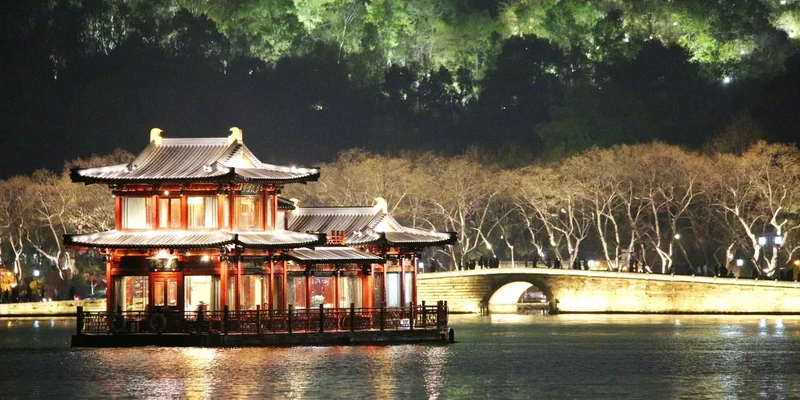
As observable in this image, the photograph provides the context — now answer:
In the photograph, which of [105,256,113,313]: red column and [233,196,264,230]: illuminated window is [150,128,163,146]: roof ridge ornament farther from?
[105,256,113,313]: red column

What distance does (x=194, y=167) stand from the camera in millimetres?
78312

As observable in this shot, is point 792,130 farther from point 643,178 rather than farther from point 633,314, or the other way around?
point 633,314

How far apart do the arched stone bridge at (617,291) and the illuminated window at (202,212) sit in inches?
1866

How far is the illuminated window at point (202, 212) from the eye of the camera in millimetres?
78188

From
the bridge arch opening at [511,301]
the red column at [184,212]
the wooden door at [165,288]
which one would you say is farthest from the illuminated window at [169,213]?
the bridge arch opening at [511,301]

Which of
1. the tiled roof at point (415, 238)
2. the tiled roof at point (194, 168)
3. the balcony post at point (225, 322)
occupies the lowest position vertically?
the balcony post at point (225, 322)

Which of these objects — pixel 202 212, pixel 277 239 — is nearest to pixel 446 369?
pixel 277 239

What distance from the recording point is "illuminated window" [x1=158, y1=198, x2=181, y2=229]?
78.2 m

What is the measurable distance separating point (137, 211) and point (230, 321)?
8003mm

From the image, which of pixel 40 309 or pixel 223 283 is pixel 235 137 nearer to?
pixel 223 283

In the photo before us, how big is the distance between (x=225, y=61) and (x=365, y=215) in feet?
376

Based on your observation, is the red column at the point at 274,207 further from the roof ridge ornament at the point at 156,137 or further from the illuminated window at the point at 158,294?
the illuminated window at the point at 158,294

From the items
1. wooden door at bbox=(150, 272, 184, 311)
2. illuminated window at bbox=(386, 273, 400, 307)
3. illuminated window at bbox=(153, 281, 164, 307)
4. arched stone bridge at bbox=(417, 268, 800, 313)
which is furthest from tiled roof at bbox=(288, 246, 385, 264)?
arched stone bridge at bbox=(417, 268, 800, 313)

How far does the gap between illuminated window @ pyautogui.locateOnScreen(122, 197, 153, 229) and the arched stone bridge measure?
48.6m
